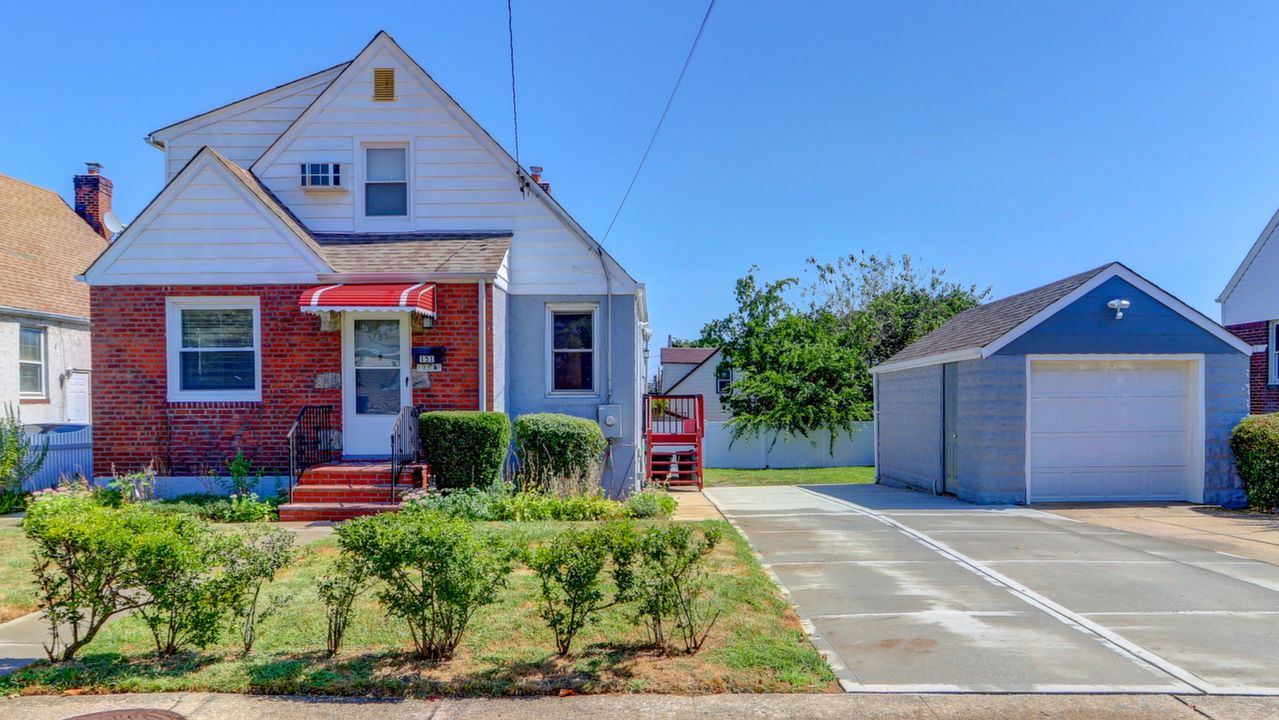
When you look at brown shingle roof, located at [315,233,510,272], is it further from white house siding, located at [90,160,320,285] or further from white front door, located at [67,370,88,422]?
white front door, located at [67,370,88,422]

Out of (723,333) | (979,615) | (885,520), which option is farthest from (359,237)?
(723,333)

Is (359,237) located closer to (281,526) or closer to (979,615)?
(281,526)

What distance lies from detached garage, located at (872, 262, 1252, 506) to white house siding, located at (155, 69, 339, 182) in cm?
1290

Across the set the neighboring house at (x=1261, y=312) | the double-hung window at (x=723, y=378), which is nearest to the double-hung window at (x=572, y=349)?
the double-hung window at (x=723, y=378)

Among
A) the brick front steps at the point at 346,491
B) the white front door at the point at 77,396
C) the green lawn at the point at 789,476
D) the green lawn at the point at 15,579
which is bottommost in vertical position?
the green lawn at the point at 789,476

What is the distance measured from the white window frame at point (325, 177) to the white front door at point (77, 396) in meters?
8.41

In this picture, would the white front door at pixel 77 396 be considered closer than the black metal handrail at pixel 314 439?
No

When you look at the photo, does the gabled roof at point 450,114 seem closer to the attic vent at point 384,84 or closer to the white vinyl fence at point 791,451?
the attic vent at point 384,84

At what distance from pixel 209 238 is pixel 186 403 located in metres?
2.57

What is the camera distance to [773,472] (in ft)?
77.2

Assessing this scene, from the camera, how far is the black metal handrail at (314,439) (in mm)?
11953

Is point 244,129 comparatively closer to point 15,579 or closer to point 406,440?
point 406,440

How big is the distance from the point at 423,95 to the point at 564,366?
5.23 meters

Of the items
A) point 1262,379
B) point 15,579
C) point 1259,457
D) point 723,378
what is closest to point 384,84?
point 15,579
